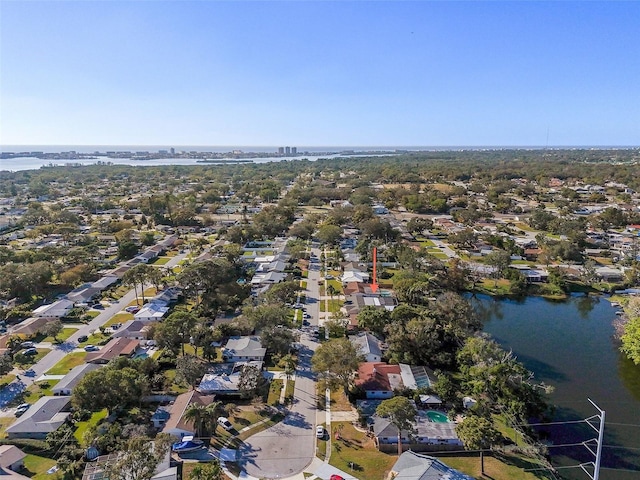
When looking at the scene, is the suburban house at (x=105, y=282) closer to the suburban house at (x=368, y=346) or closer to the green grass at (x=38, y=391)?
the green grass at (x=38, y=391)

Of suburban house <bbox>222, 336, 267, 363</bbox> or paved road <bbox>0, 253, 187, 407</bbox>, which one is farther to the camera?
suburban house <bbox>222, 336, 267, 363</bbox>

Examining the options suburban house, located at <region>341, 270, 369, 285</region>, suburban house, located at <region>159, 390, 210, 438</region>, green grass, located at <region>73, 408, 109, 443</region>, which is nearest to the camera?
suburban house, located at <region>159, 390, 210, 438</region>

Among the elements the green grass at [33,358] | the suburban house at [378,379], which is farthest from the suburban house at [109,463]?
the green grass at [33,358]

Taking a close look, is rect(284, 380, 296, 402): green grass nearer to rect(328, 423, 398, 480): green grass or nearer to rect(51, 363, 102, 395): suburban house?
rect(328, 423, 398, 480): green grass

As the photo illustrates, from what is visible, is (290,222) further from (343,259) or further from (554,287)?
(554,287)

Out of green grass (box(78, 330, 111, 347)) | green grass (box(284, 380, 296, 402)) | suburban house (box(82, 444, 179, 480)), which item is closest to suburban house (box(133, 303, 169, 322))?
green grass (box(78, 330, 111, 347))

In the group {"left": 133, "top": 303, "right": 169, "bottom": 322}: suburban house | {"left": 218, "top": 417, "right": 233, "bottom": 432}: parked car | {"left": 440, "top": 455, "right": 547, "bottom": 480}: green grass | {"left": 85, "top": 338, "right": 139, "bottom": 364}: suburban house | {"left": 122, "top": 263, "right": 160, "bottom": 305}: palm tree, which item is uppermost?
{"left": 122, "top": 263, "right": 160, "bottom": 305}: palm tree
